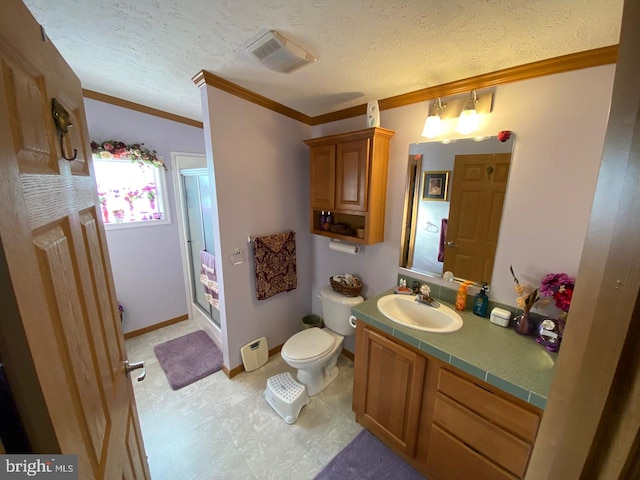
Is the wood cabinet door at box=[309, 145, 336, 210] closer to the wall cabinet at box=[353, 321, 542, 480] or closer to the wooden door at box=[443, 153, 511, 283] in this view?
the wooden door at box=[443, 153, 511, 283]

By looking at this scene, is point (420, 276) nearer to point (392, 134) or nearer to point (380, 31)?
point (392, 134)

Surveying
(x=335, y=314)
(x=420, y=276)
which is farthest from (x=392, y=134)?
(x=335, y=314)

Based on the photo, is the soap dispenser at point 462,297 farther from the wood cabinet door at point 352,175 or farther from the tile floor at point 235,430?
the tile floor at point 235,430

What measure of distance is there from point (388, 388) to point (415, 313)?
501mm

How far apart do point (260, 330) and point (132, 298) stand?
1.47m

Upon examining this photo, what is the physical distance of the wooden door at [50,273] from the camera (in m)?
0.36

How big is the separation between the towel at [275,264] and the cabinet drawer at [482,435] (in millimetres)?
1460

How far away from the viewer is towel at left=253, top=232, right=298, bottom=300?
2086 mm

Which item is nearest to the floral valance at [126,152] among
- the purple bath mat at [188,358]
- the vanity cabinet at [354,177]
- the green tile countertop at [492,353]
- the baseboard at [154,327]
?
the vanity cabinet at [354,177]

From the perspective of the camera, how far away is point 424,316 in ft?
5.35

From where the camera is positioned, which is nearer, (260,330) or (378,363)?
(378,363)

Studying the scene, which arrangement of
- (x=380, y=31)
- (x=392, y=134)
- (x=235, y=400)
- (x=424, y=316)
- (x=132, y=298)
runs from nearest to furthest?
(x=380, y=31) → (x=424, y=316) → (x=392, y=134) → (x=235, y=400) → (x=132, y=298)

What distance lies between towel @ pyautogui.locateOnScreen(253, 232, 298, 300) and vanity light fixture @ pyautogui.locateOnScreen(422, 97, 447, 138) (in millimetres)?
1365

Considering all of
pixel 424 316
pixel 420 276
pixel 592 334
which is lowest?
pixel 424 316
